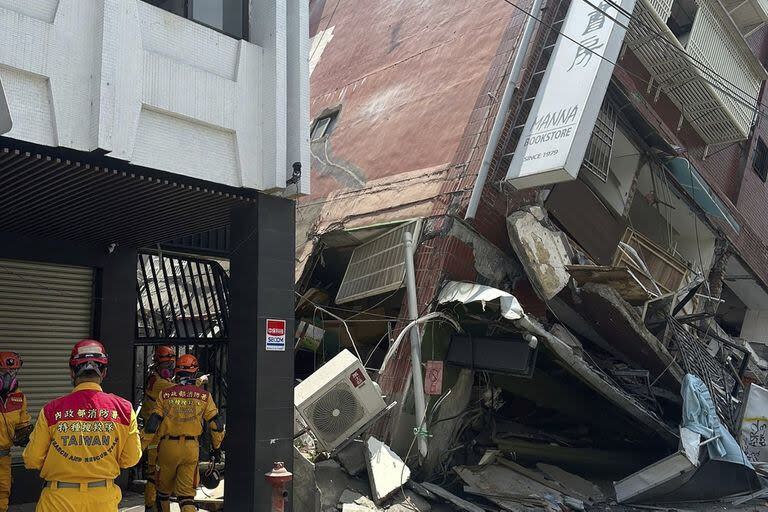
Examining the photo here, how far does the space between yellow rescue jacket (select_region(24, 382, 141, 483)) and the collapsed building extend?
4.78m

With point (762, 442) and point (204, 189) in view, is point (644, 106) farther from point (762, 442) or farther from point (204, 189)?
point (204, 189)

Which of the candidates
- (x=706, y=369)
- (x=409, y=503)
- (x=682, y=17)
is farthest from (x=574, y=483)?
(x=682, y=17)

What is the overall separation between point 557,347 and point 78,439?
6.43m

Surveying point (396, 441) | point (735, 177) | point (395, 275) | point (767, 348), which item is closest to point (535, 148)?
point (395, 275)

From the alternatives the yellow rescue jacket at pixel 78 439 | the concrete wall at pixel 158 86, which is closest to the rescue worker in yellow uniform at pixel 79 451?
the yellow rescue jacket at pixel 78 439

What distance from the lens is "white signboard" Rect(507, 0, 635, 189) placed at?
1037 cm

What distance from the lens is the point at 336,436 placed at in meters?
9.26

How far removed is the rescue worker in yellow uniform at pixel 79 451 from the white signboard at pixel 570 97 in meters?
7.00

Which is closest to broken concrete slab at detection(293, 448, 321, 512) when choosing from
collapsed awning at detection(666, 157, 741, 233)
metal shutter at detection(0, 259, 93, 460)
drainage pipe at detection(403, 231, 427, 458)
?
drainage pipe at detection(403, 231, 427, 458)

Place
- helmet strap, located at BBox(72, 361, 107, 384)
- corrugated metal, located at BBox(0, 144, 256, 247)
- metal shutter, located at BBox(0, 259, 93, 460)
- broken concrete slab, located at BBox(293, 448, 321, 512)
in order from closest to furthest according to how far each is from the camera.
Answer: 1. helmet strap, located at BBox(72, 361, 107, 384)
2. corrugated metal, located at BBox(0, 144, 256, 247)
3. broken concrete slab, located at BBox(293, 448, 321, 512)
4. metal shutter, located at BBox(0, 259, 93, 460)

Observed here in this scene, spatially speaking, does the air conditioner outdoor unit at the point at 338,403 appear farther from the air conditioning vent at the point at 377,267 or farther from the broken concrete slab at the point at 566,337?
the broken concrete slab at the point at 566,337

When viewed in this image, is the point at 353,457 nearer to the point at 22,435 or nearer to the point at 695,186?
the point at 22,435

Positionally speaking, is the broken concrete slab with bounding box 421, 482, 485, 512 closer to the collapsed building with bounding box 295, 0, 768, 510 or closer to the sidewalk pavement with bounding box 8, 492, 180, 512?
the collapsed building with bounding box 295, 0, 768, 510

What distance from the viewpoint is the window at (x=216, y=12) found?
7.57m
